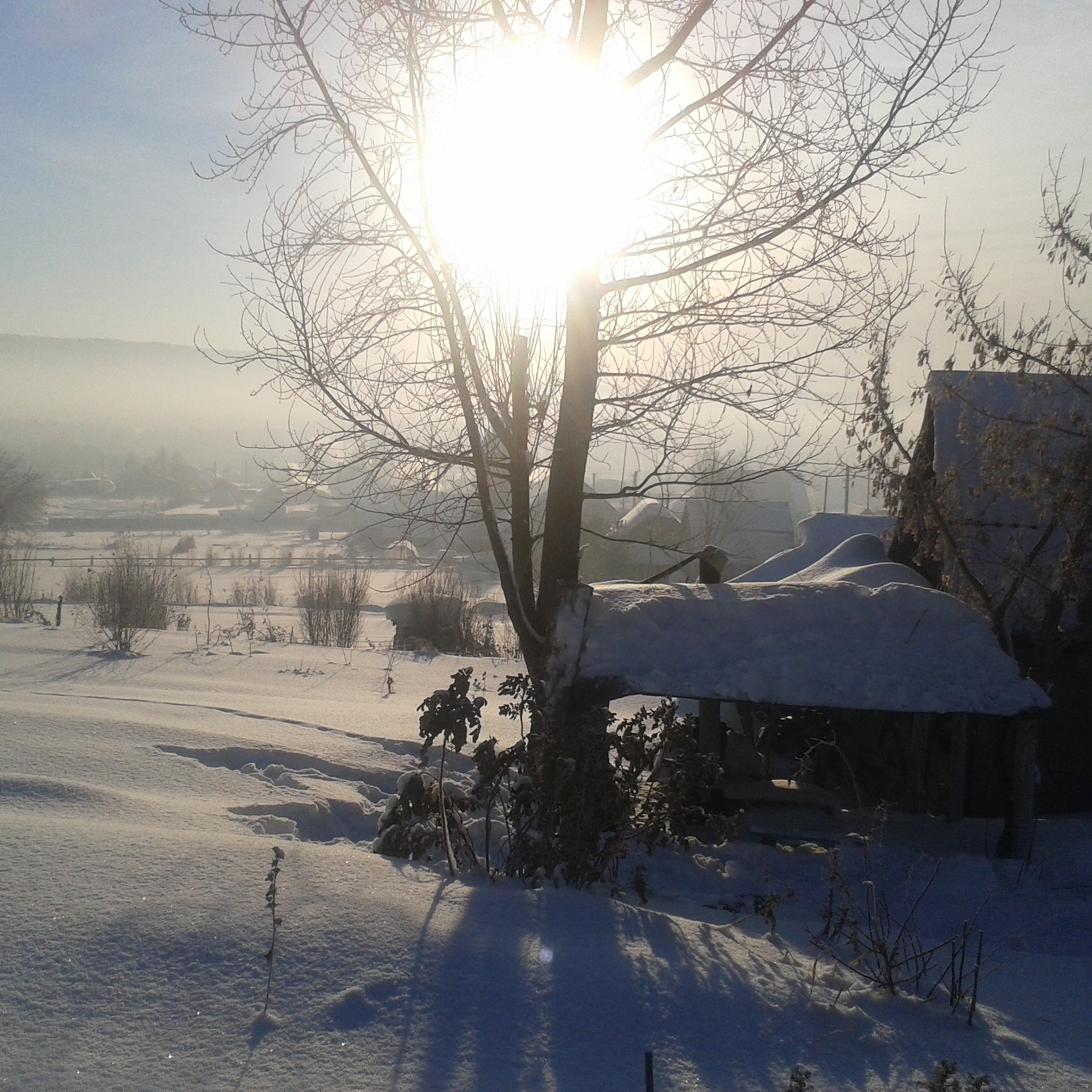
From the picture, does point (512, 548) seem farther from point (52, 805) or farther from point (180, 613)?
point (180, 613)

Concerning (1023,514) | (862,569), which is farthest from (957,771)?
(1023,514)

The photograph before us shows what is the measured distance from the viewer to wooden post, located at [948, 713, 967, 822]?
24.1 feet

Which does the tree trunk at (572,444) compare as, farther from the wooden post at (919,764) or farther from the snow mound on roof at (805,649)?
the wooden post at (919,764)

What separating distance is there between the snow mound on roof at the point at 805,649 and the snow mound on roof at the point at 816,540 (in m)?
4.19

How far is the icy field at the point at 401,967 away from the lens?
3.00 meters

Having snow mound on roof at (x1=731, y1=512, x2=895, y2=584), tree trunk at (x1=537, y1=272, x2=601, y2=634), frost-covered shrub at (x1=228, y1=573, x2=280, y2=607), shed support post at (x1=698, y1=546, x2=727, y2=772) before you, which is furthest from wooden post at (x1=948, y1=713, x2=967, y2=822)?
frost-covered shrub at (x1=228, y1=573, x2=280, y2=607)

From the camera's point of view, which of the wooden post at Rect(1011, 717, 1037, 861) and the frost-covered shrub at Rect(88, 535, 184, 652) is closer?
the wooden post at Rect(1011, 717, 1037, 861)

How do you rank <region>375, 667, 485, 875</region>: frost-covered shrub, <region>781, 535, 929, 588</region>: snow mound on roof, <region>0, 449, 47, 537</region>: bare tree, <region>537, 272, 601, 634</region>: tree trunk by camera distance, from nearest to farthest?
<region>375, 667, 485, 875</region>: frost-covered shrub, <region>537, 272, 601, 634</region>: tree trunk, <region>781, 535, 929, 588</region>: snow mound on roof, <region>0, 449, 47, 537</region>: bare tree

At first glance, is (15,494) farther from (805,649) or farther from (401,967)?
(401,967)

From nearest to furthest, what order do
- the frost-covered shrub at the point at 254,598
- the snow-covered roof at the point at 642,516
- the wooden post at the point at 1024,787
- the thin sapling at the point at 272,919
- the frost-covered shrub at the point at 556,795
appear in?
the thin sapling at the point at 272,919 → the frost-covered shrub at the point at 556,795 → the wooden post at the point at 1024,787 → the frost-covered shrub at the point at 254,598 → the snow-covered roof at the point at 642,516

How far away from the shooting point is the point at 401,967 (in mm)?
3482

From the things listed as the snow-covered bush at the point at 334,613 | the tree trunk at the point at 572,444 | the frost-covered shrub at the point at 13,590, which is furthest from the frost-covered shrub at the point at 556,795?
the frost-covered shrub at the point at 13,590

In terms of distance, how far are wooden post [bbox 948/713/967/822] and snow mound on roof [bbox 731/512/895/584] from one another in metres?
3.71

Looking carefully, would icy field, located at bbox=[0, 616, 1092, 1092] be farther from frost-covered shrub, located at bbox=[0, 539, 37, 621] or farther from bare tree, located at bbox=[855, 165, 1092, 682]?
frost-covered shrub, located at bbox=[0, 539, 37, 621]
